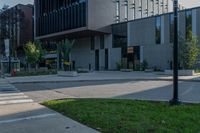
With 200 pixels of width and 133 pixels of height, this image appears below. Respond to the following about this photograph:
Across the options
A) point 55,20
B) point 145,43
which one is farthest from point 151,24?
point 55,20

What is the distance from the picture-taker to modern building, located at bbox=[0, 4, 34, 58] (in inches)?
2911

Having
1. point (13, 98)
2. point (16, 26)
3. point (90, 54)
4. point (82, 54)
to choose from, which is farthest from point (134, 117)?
point (16, 26)

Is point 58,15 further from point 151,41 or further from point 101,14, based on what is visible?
point 151,41

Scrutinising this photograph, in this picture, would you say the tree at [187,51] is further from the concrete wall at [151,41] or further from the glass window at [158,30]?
the glass window at [158,30]

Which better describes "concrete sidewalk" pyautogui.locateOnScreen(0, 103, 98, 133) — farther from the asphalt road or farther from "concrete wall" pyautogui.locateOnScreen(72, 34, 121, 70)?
"concrete wall" pyautogui.locateOnScreen(72, 34, 121, 70)

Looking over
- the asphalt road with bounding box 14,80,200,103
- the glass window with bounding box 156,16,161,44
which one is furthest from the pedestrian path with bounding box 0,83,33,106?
the glass window with bounding box 156,16,161,44

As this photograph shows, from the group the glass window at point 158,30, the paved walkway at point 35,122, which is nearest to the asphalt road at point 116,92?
the paved walkway at point 35,122

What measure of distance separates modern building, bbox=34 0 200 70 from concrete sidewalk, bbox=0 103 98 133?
32.6 metres

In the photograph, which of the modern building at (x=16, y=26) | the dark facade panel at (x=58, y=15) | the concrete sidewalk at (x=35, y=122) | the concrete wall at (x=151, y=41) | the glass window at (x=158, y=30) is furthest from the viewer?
the modern building at (x=16, y=26)

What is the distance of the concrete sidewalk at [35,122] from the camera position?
287 inches

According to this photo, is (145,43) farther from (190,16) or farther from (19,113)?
(19,113)

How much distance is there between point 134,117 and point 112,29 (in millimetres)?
43320

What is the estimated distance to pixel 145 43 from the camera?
1784 inches

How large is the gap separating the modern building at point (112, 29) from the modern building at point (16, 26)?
12739 millimetres
